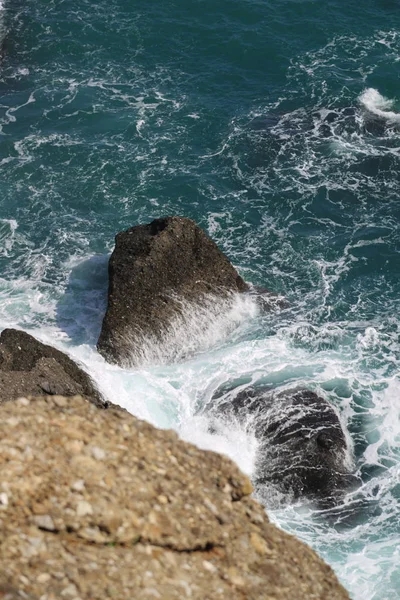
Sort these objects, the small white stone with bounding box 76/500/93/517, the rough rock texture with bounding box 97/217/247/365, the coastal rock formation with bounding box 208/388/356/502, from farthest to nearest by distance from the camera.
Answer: the rough rock texture with bounding box 97/217/247/365
the coastal rock formation with bounding box 208/388/356/502
the small white stone with bounding box 76/500/93/517

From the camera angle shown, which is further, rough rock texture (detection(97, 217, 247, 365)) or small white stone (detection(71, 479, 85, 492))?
rough rock texture (detection(97, 217, 247, 365))

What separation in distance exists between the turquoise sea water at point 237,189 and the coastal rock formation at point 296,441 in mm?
722

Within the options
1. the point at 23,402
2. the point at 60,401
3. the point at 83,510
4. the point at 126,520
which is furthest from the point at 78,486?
the point at 23,402

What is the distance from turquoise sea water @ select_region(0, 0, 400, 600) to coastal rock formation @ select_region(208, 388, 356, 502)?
72cm

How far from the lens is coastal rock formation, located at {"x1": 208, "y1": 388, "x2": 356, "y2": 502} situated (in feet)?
104

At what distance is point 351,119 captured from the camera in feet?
176

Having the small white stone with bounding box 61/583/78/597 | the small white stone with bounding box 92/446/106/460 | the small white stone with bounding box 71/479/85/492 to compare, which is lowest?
the small white stone with bounding box 61/583/78/597

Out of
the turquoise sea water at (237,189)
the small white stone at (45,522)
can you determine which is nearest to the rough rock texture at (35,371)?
the turquoise sea water at (237,189)

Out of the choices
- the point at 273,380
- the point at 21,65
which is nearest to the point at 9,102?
the point at 21,65

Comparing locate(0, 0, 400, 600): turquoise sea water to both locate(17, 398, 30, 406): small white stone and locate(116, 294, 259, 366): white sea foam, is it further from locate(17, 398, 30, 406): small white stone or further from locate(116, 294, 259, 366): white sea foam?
locate(17, 398, 30, 406): small white stone

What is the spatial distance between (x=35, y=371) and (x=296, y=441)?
33.9ft

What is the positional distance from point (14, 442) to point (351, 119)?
4421 cm

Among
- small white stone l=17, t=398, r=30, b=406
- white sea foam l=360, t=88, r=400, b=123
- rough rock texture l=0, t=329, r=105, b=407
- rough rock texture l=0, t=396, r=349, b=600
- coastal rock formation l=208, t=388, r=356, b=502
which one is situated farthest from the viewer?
white sea foam l=360, t=88, r=400, b=123

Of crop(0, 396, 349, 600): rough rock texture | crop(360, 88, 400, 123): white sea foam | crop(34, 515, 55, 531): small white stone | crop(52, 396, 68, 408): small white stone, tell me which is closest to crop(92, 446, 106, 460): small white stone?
crop(0, 396, 349, 600): rough rock texture
